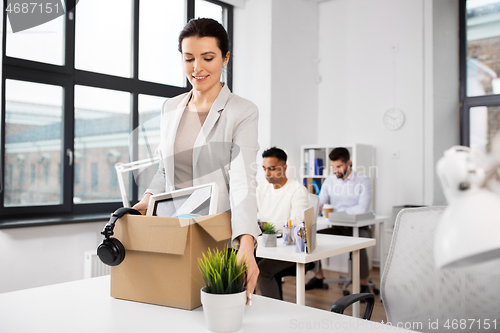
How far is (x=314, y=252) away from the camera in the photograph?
229 cm

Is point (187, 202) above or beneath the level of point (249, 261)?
above

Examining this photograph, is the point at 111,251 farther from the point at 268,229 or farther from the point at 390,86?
the point at 390,86

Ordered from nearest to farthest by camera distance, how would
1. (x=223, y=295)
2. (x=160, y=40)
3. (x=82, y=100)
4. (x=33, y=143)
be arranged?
(x=223, y=295)
(x=33, y=143)
(x=82, y=100)
(x=160, y=40)

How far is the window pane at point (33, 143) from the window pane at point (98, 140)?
0.64 ft

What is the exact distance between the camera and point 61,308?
1087mm

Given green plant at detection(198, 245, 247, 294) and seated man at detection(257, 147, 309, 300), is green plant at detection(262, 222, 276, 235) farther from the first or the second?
green plant at detection(198, 245, 247, 294)

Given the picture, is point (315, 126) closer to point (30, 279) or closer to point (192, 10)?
point (192, 10)

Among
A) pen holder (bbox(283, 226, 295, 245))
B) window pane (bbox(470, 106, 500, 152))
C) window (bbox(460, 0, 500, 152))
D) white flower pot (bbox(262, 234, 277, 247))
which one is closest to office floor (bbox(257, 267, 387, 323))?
pen holder (bbox(283, 226, 295, 245))

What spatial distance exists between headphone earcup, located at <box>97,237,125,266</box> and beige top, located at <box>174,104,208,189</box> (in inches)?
11.5

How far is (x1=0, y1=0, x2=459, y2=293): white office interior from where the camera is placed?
498 centimetres

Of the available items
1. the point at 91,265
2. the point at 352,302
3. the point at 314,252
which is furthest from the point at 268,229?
the point at 91,265

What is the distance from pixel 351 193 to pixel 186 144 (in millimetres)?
3417

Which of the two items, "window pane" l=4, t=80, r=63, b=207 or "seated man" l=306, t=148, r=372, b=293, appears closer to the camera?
"window pane" l=4, t=80, r=63, b=207

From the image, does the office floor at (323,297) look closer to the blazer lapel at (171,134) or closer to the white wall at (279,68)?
the white wall at (279,68)
